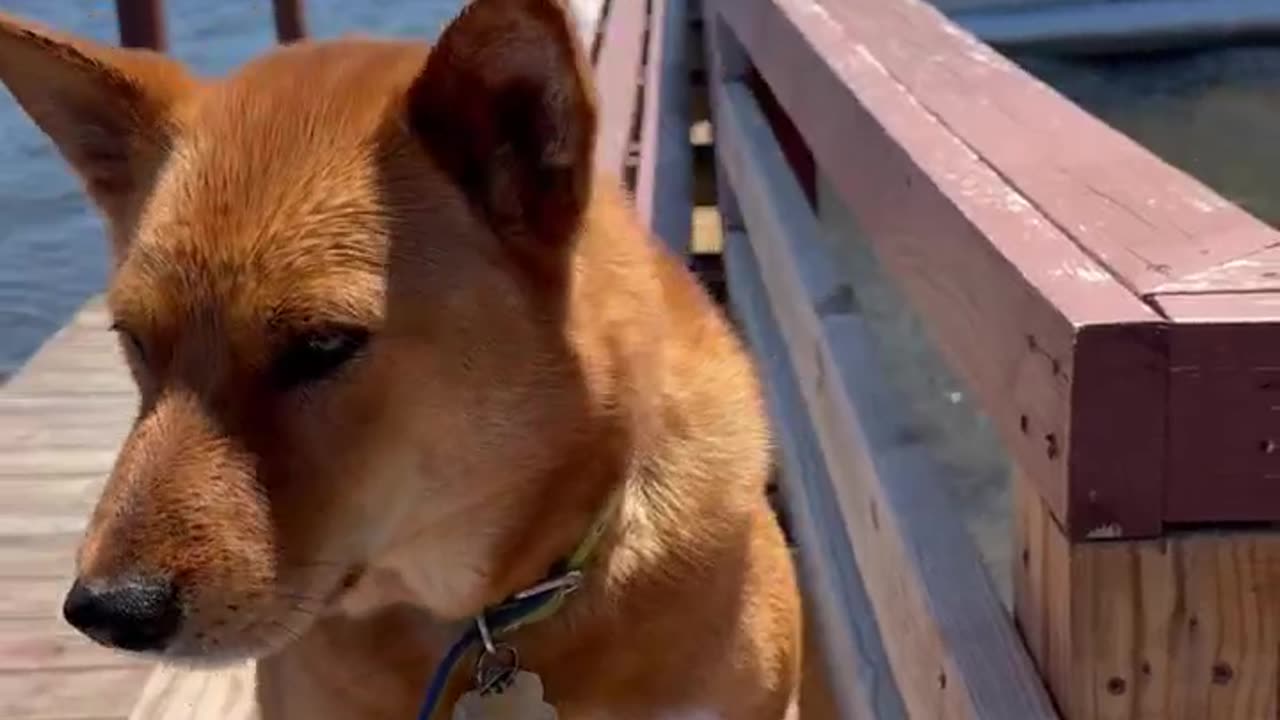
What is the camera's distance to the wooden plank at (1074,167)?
148cm

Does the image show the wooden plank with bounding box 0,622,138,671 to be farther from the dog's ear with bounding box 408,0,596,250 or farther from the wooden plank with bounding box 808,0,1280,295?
the wooden plank with bounding box 808,0,1280,295

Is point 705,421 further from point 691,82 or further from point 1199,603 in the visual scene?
point 691,82

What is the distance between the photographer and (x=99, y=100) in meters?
2.10

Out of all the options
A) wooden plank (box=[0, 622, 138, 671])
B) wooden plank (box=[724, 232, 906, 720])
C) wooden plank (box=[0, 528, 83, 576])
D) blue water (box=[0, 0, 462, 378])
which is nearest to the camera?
wooden plank (box=[724, 232, 906, 720])

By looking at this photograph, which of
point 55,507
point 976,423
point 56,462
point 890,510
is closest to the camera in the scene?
point 890,510

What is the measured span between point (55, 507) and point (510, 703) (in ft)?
7.61

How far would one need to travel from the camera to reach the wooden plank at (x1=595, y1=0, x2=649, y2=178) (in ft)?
15.3

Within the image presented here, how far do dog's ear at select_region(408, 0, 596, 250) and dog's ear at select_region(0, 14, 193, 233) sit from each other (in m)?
0.34

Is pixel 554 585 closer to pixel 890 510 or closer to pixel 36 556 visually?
pixel 890 510

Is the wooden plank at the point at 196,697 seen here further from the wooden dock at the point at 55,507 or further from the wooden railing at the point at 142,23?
the wooden railing at the point at 142,23

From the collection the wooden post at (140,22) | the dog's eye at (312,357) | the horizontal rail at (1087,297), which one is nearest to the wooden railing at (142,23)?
the wooden post at (140,22)

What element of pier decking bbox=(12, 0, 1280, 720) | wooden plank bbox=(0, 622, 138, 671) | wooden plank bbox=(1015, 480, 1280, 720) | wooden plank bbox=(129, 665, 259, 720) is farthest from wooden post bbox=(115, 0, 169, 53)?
wooden plank bbox=(1015, 480, 1280, 720)

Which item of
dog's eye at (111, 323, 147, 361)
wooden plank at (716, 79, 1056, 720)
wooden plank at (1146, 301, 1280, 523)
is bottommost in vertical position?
wooden plank at (716, 79, 1056, 720)

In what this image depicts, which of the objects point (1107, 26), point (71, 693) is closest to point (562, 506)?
point (71, 693)
